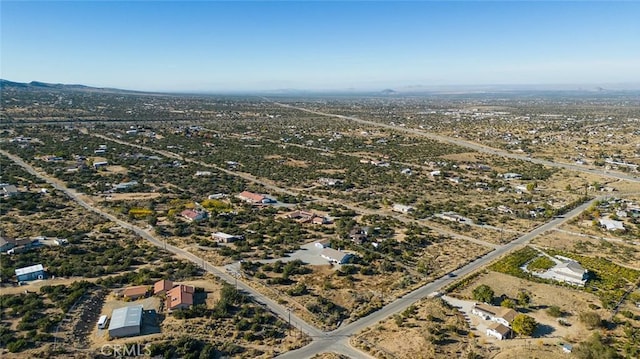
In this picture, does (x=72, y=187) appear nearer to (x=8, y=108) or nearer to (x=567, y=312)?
(x=567, y=312)

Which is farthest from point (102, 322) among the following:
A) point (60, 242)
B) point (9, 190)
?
point (9, 190)

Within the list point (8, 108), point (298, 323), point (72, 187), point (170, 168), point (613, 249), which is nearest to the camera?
point (298, 323)

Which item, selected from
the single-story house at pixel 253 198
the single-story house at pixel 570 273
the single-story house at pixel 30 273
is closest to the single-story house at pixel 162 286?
the single-story house at pixel 30 273

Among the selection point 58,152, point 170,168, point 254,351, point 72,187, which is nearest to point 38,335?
point 254,351

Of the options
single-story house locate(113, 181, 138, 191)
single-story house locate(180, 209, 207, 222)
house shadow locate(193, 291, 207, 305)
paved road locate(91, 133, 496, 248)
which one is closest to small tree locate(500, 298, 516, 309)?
paved road locate(91, 133, 496, 248)

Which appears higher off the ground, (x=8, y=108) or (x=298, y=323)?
(x=8, y=108)

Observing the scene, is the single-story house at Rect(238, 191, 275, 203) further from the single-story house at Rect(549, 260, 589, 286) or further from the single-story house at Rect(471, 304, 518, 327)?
the single-story house at Rect(549, 260, 589, 286)

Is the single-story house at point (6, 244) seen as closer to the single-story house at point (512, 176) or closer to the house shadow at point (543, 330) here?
the house shadow at point (543, 330)

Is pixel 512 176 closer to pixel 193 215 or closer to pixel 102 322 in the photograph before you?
pixel 193 215
